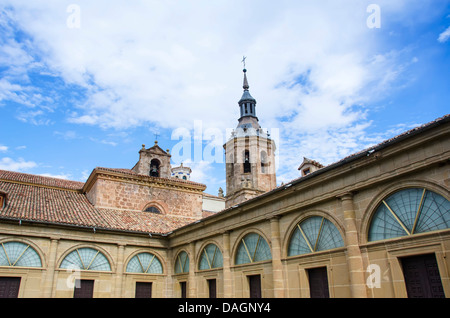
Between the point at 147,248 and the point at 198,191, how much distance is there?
790cm

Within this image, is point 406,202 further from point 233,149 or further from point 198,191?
point 233,149

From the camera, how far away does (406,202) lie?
9.41m

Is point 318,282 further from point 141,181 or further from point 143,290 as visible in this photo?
point 141,181

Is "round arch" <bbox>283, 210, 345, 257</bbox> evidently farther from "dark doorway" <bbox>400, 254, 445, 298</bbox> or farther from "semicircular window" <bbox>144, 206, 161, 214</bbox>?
"semicircular window" <bbox>144, 206, 161, 214</bbox>

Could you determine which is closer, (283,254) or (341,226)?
(341,226)

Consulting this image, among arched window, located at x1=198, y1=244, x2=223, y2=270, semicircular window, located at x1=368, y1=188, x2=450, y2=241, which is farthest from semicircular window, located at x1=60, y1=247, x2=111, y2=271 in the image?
semicircular window, located at x1=368, y1=188, x2=450, y2=241

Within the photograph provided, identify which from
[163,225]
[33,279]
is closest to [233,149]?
[163,225]

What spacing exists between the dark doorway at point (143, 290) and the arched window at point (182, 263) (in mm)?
1623

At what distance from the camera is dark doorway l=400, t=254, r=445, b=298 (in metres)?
8.56

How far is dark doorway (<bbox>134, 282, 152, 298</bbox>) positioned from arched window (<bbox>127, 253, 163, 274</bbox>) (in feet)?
2.11

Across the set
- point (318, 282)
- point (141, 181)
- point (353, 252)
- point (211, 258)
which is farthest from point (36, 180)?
point (353, 252)

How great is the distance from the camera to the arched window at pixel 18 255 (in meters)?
15.6

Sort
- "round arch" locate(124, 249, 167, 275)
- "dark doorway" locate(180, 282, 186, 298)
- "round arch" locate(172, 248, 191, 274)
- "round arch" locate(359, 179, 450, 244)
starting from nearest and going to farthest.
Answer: "round arch" locate(359, 179, 450, 244), "round arch" locate(172, 248, 191, 274), "dark doorway" locate(180, 282, 186, 298), "round arch" locate(124, 249, 167, 275)

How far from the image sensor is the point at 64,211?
62.4ft
